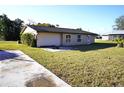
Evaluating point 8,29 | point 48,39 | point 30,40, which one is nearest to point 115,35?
point 8,29

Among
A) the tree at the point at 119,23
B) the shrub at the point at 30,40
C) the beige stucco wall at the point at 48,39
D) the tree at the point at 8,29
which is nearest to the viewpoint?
the shrub at the point at 30,40

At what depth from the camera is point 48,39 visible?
21.6 m

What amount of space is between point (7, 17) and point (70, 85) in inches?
1498

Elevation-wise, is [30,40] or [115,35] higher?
[115,35]

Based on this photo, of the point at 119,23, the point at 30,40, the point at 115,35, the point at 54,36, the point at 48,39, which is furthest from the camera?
the point at 119,23

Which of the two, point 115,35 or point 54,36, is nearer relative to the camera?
point 54,36

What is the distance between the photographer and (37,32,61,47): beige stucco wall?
67.6ft

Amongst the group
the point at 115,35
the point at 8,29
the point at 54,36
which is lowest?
the point at 54,36

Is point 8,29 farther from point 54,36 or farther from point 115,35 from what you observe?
point 115,35

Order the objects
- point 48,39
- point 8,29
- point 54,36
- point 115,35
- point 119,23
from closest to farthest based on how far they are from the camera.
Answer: point 48,39, point 54,36, point 8,29, point 115,35, point 119,23

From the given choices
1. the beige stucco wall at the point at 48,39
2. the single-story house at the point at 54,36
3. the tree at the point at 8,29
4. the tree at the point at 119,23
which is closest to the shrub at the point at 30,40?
the single-story house at the point at 54,36

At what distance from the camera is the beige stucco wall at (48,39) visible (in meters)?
20.6

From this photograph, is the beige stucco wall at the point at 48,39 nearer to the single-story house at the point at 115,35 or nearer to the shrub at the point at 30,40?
the shrub at the point at 30,40
